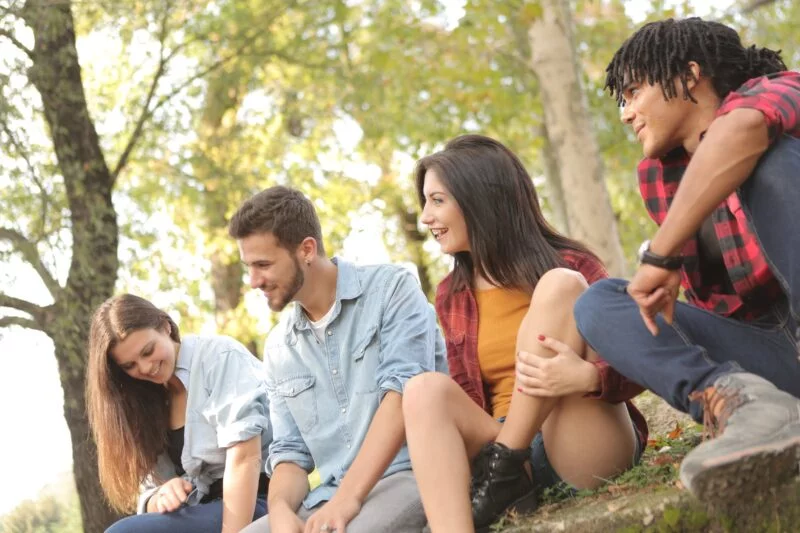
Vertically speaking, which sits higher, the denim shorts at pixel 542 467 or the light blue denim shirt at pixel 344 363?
the light blue denim shirt at pixel 344 363

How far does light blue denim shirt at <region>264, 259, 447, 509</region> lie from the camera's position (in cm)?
386

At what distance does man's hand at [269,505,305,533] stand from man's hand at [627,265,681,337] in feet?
4.77

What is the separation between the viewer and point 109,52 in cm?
1143

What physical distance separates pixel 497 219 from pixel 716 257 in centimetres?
84

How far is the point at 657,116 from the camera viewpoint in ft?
10.3

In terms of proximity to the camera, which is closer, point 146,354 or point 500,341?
point 500,341

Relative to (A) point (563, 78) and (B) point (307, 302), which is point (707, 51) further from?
(A) point (563, 78)

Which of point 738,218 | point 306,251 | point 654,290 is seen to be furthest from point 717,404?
point 306,251

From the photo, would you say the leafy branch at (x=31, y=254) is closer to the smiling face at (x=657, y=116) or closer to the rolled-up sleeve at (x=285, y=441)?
the rolled-up sleeve at (x=285, y=441)


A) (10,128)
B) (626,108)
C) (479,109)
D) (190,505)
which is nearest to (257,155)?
(479,109)

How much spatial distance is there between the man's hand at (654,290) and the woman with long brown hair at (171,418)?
1898mm

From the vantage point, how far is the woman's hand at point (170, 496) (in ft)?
14.1

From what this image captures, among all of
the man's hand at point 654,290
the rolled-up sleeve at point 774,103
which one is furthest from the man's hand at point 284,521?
the rolled-up sleeve at point 774,103

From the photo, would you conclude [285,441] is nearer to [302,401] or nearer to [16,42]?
[302,401]
